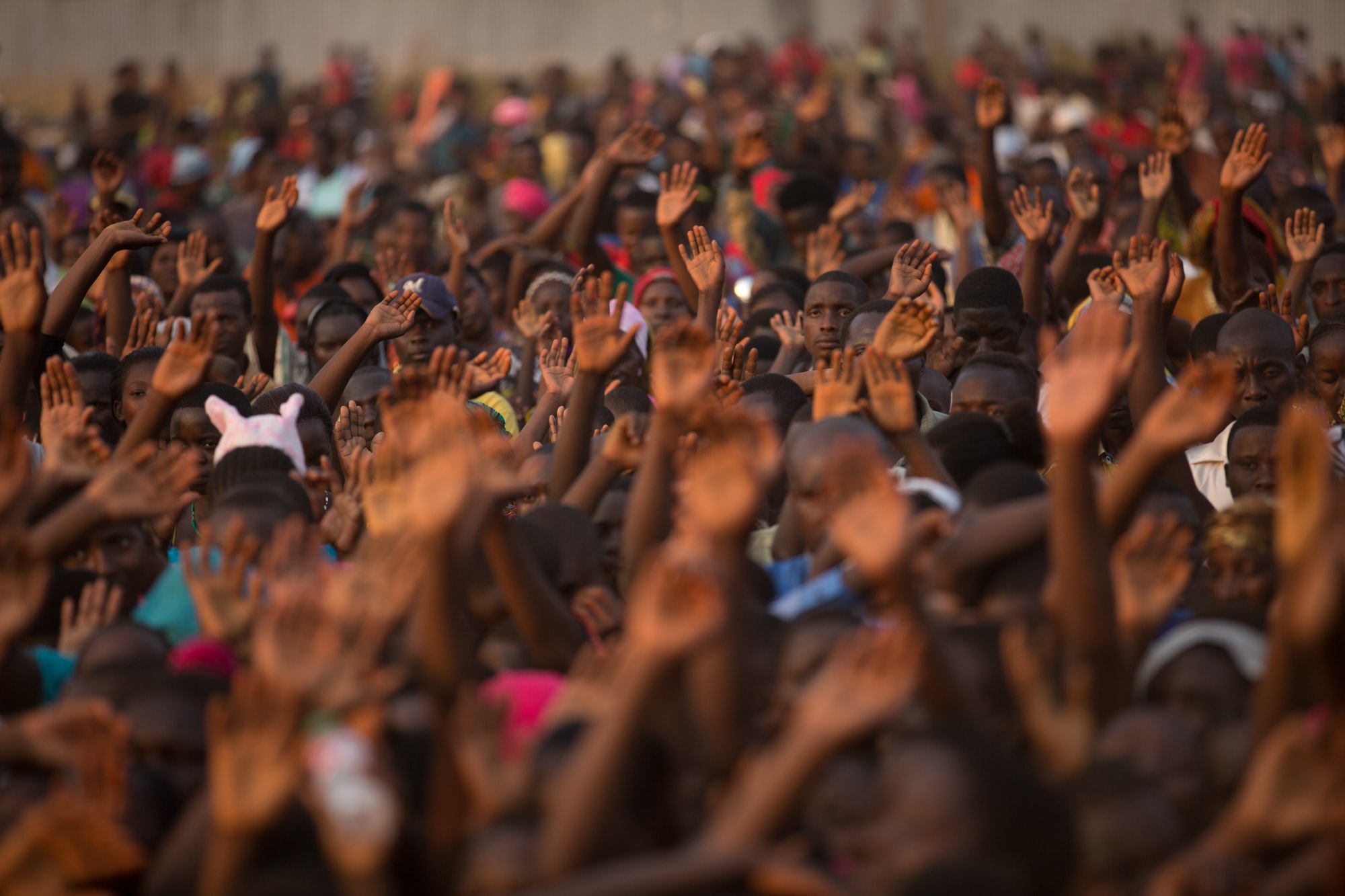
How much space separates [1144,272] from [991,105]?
2779 mm

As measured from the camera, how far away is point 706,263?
607 centimetres

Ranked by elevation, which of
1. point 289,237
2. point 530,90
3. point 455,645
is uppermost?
point 455,645

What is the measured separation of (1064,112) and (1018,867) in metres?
12.2

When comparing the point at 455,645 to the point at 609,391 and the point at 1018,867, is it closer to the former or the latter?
the point at 1018,867

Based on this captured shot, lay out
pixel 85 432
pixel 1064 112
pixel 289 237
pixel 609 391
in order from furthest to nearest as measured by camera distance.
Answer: pixel 1064 112 → pixel 289 237 → pixel 609 391 → pixel 85 432

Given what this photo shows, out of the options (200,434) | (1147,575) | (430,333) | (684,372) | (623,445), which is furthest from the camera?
(430,333)

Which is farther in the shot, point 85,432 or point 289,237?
point 289,237

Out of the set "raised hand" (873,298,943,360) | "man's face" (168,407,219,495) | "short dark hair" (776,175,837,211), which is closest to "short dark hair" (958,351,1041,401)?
"raised hand" (873,298,943,360)

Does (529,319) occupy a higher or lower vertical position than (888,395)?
lower

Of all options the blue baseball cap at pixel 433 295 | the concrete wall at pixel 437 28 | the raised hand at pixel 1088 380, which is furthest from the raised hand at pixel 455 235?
the concrete wall at pixel 437 28

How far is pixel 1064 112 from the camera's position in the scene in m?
14.0

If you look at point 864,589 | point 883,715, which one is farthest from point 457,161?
point 883,715

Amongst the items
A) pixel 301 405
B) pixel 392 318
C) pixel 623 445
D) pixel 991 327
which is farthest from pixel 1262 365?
pixel 301 405

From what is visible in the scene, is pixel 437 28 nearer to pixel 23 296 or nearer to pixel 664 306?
pixel 664 306
